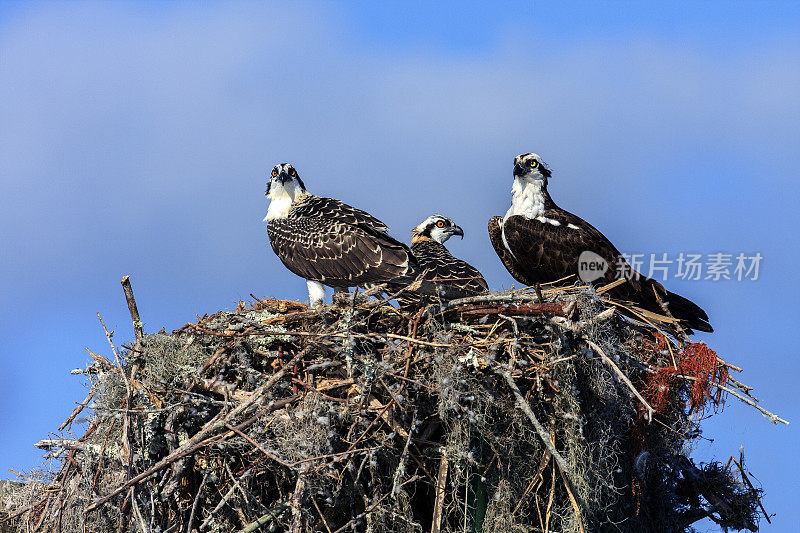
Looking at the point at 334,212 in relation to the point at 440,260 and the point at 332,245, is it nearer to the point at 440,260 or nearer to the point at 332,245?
the point at 332,245

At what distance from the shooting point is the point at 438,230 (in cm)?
1066

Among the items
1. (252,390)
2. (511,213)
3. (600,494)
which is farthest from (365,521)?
(511,213)

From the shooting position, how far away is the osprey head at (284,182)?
10.2 m

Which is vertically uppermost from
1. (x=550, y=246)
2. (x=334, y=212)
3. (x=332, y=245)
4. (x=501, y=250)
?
(x=334, y=212)

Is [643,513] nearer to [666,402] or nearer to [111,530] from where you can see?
[666,402]

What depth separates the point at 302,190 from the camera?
10422 mm

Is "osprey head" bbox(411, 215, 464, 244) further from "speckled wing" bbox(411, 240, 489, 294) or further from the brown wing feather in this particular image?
the brown wing feather

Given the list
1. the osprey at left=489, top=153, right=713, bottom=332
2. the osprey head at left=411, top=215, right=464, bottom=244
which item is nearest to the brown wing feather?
the osprey at left=489, top=153, right=713, bottom=332

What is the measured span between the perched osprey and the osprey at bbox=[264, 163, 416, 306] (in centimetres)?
30

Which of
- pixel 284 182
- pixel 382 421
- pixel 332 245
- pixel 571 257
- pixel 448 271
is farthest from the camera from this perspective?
pixel 284 182

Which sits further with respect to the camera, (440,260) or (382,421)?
(440,260)

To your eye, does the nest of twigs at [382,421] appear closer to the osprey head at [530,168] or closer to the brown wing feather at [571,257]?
the brown wing feather at [571,257]

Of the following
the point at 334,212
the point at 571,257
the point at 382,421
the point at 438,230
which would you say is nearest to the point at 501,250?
the point at 571,257

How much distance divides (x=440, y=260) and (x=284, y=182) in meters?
2.19
